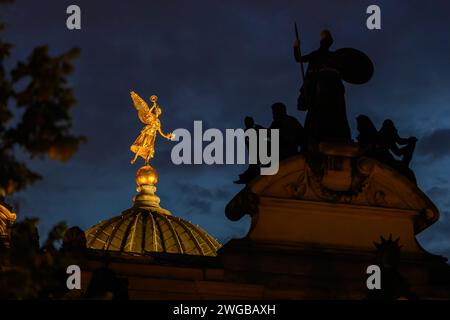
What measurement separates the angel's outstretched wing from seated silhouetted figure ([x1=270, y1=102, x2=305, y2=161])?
61.4 feet

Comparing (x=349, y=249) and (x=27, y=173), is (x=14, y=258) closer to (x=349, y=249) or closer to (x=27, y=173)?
(x=27, y=173)

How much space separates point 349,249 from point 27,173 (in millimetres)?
14343

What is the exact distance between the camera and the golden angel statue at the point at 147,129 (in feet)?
168

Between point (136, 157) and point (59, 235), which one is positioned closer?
point (59, 235)

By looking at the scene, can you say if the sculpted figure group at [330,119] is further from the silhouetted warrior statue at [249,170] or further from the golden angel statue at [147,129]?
the golden angel statue at [147,129]

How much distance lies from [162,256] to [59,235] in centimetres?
1327

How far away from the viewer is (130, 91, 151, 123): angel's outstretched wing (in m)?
50.7

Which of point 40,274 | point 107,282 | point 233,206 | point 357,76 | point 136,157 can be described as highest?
point 136,157

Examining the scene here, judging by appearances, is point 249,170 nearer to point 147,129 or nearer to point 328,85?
point 328,85
